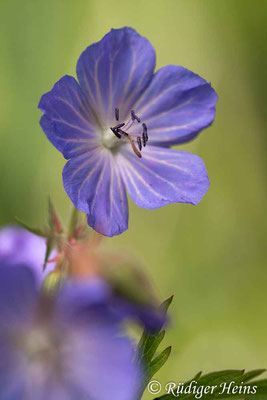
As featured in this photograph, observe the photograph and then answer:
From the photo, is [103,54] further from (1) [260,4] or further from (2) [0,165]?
(1) [260,4]

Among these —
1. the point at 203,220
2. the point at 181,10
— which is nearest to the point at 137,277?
the point at 203,220

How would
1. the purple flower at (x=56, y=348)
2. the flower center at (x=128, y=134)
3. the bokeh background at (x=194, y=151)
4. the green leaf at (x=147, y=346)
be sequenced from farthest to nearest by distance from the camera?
the bokeh background at (x=194, y=151), the flower center at (x=128, y=134), the green leaf at (x=147, y=346), the purple flower at (x=56, y=348)

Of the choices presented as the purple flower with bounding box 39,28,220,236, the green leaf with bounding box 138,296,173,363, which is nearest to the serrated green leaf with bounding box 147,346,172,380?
the green leaf with bounding box 138,296,173,363

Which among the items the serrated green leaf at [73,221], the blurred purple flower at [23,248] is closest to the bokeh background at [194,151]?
the blurred purple flower at [23,248]

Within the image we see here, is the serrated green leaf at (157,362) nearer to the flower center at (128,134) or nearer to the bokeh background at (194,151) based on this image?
the flower center at (128,134)

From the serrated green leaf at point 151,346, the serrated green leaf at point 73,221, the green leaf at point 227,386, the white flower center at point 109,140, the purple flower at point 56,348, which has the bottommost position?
the green leaf at point 227,386

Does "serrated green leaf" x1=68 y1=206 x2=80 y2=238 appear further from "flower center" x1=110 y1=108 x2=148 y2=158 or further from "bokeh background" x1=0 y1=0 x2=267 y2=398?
"bokeh background" x1=0 y1=0 x2=267 y2=398

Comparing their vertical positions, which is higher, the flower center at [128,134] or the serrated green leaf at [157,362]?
the flower center at [128,134]
